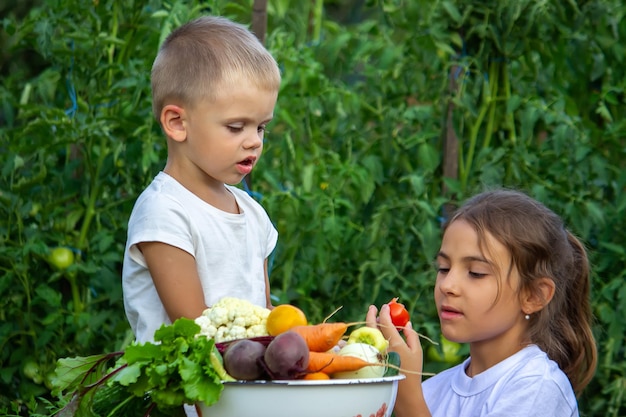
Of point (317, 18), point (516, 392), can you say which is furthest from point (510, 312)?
point (317, 18)

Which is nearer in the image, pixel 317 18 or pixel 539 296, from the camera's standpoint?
pixel 539 296

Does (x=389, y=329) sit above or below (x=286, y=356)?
below

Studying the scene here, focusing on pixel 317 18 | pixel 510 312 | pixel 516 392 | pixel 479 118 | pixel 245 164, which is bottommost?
pixel 516 392

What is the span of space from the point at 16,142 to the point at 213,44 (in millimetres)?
1607

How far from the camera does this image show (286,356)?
5.82ft

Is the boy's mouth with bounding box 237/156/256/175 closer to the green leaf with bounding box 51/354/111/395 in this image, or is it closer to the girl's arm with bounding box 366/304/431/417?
the girl's arm with bounding box 366/304/431/417

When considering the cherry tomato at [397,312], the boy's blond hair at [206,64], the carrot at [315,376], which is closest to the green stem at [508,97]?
the boy's blond hair at [206,64]

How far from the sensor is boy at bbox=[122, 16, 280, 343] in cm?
240

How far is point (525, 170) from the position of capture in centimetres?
379

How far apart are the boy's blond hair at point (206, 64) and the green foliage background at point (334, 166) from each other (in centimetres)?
95

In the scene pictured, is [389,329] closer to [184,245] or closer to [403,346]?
[403,346]

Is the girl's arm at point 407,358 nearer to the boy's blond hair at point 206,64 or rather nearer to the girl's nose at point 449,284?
the girl's nose at point 449,284

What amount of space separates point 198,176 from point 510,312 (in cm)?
88

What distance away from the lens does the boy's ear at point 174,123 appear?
8.32ft
